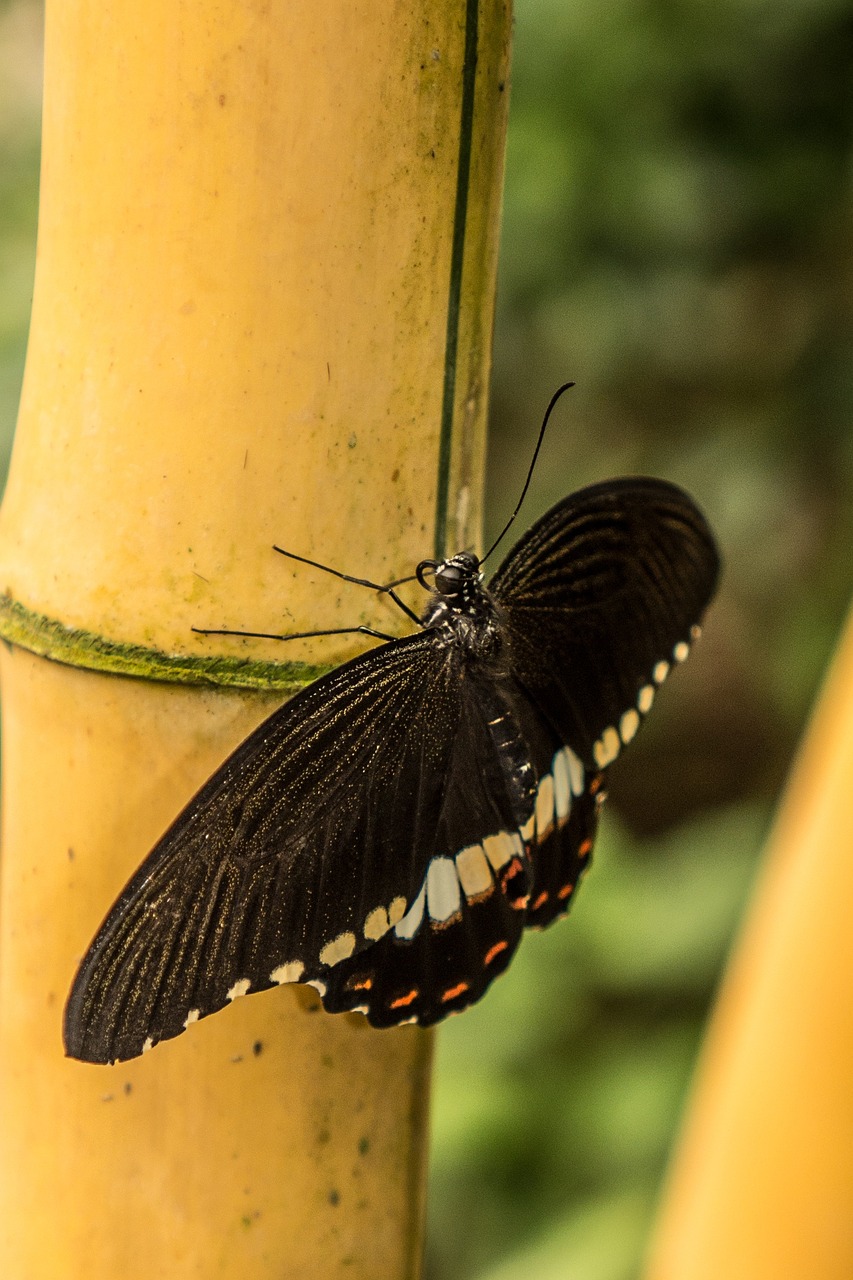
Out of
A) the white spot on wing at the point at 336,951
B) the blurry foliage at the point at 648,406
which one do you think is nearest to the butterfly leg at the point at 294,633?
the white spot on wing at the point at 336,951

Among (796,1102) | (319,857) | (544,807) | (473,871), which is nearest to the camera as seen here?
(796,1102)

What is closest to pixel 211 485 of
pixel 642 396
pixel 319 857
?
pixel 319 857

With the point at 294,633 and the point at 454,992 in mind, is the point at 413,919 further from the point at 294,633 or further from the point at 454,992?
the point at 294,633

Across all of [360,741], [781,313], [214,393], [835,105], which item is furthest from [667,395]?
[214,393]

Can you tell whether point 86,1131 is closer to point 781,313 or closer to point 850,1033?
point 850,1033

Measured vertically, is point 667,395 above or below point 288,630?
above

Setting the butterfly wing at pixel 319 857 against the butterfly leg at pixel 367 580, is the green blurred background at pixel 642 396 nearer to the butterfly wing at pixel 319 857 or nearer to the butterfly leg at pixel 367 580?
the butterfly wing at pixel 319 857
